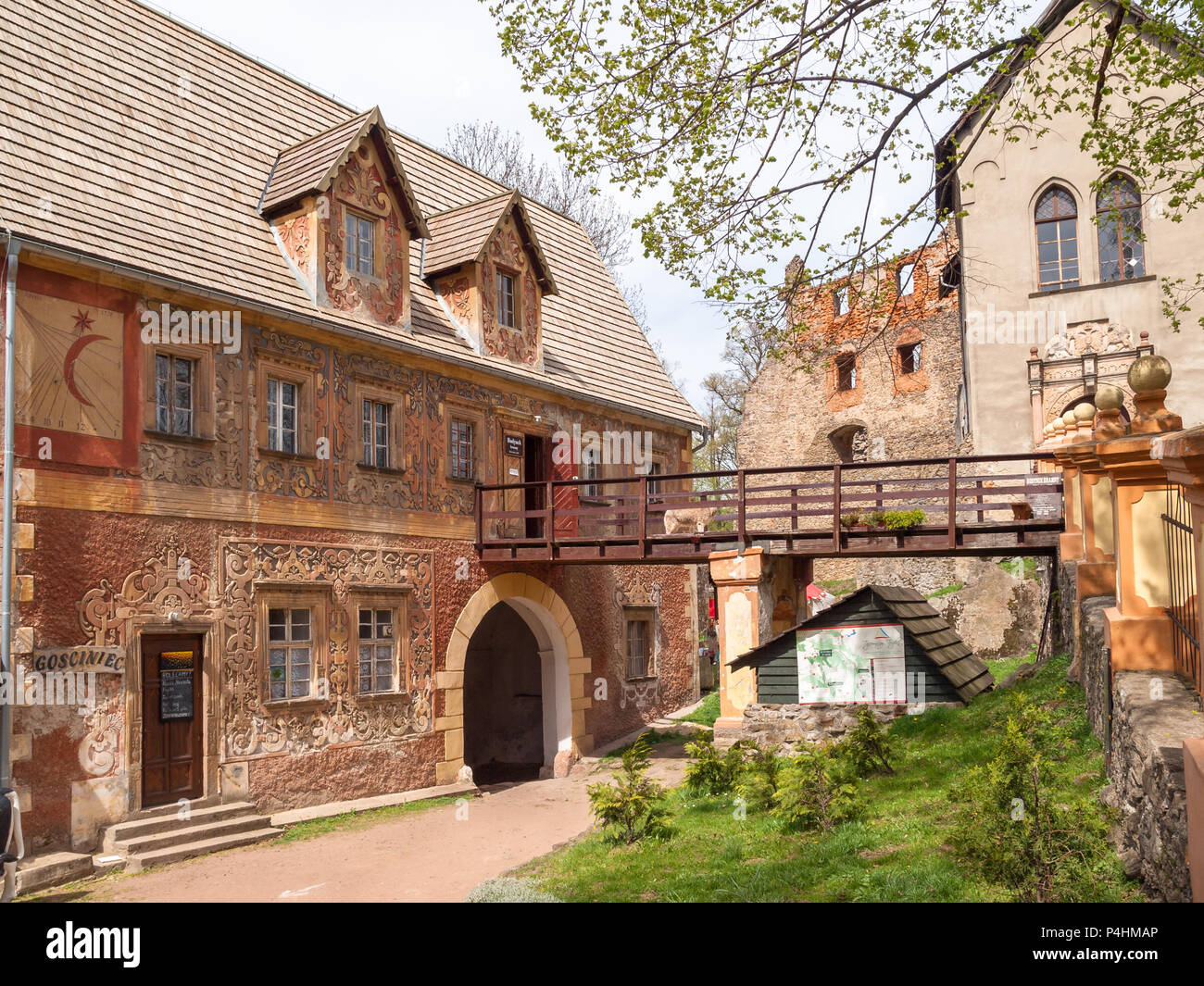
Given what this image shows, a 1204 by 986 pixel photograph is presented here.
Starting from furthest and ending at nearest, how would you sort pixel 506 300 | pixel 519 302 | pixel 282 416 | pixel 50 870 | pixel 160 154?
pixel 519 302 → pixel 506 300 → pixel 282 416 → pixel 160 154 → pixel 50 870

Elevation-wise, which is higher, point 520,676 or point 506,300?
point 506,300

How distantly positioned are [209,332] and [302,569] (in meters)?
3.35

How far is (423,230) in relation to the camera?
653 inches

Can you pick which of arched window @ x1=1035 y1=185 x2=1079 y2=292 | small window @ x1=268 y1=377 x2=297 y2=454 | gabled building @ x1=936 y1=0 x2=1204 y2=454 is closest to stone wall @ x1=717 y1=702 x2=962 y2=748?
small window @ x1=268 y1=377 x2=297 y2=454

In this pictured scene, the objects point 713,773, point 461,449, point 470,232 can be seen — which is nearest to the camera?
point 713,773

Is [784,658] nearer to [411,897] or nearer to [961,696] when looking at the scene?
[961,696]

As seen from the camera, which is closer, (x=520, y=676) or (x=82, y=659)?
(x=82, y=659)

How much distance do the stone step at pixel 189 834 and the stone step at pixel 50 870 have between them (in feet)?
1.43

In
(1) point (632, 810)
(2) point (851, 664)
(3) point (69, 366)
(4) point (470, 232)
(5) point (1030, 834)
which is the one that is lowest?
(1) point (632, 810)

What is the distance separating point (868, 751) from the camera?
1115cm

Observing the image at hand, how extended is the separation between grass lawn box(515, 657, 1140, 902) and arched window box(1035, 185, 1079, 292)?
1342 centimetres

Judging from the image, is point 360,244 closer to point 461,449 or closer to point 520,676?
point 461,449

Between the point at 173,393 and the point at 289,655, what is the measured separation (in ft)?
12.3

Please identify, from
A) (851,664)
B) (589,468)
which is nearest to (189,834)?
(851,664)
